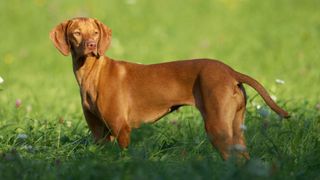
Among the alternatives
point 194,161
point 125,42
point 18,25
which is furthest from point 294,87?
point 18,25

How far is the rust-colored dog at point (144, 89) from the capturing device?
215 inches

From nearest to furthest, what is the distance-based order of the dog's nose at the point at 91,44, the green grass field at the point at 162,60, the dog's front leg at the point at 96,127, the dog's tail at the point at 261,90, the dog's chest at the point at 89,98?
the green grass field at the point at 162,60
the dog's tail at the point at 261,90
the dog's nose at the point at 91,44
the dog's chest at the point at 89,98
the dog's front leg at the point at 96,127

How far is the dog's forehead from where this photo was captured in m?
5.91

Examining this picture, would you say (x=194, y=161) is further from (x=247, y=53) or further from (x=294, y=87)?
(x=247, y=53)

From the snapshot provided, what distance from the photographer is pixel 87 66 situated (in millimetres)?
6004

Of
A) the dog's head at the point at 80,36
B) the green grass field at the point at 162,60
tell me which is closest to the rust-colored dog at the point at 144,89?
the dog's head at the point at 80,36

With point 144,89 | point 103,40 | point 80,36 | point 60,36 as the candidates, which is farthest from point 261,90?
point 60,36

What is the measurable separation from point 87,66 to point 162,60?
713cm

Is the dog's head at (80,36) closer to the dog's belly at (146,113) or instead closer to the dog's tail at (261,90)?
the dog's belly at (146,113)

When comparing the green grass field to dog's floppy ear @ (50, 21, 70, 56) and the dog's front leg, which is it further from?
dog's floppy ear @ (50, 21, 70, 56)

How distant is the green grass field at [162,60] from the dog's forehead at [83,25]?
0.92 metres

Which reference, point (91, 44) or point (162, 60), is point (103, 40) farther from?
point (162, 60)

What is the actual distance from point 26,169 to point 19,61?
8.89 meters

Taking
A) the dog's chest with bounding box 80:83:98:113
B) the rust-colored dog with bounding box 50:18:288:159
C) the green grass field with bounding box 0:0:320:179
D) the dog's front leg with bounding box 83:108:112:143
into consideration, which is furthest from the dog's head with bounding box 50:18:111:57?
the green grass field with bounding box 0:0:320:179
